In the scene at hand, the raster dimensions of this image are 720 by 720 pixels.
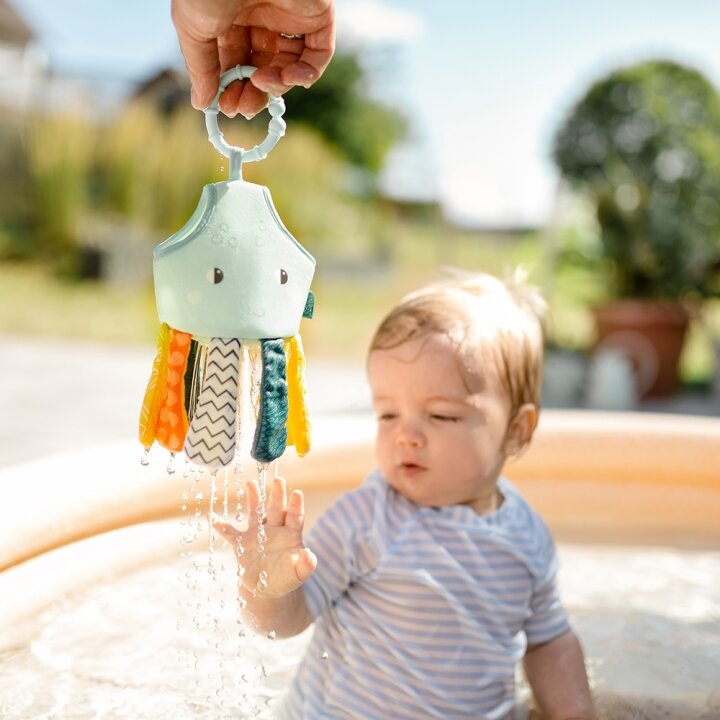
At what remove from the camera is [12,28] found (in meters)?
27.2

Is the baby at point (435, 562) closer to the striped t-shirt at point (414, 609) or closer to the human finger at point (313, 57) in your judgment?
the striped t-shirt at point (414, 609)

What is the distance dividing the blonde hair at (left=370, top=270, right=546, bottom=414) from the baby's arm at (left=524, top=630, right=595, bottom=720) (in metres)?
0.45

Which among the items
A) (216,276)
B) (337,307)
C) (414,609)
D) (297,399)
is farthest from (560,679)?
(337,307)

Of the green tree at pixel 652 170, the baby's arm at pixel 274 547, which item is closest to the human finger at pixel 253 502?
the baby's arm at pixel 274 547

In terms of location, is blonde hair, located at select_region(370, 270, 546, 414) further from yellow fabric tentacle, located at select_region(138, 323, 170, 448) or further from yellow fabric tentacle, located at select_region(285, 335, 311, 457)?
yellow fabric tentacle, located at select_region(138, 323, 170, 448)

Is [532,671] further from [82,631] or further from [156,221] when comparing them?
[156,221]

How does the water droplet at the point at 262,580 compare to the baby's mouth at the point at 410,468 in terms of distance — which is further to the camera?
the baby's mouth at the point at 410,468

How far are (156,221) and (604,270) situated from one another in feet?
21.6

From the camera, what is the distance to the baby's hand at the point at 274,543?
1.51 meters

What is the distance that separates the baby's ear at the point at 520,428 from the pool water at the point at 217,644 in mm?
590

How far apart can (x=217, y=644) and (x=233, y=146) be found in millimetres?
990

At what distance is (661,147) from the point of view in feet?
28.4

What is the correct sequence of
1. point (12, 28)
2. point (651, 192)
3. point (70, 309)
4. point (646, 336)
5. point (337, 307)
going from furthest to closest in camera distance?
point (12, 28) → point (337, 307) → point (70, 309) → point (651, 192) → point (646, 336)

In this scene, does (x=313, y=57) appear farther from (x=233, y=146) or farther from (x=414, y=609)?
(x=414, y=609)
